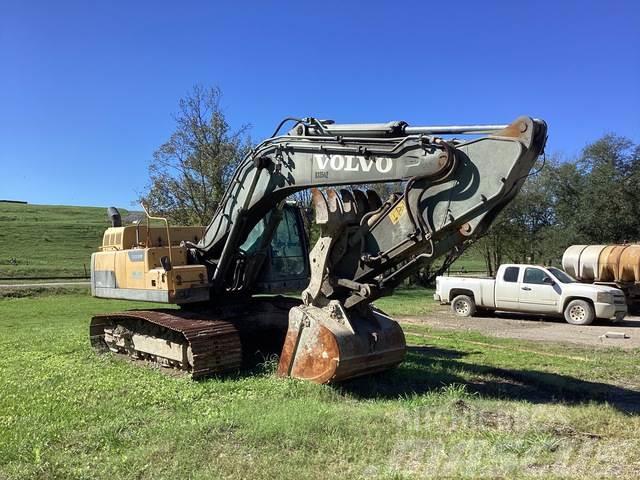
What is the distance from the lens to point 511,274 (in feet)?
62.6

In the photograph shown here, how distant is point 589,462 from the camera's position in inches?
201

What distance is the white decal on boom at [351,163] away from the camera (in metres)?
7.06

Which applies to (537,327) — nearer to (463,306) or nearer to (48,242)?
(463,306)

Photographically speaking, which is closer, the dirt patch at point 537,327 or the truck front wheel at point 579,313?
the dirt patch at point 537,327

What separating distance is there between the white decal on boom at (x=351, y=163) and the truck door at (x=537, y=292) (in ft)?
42.3

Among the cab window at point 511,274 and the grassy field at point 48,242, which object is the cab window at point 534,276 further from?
the grassy field at point 48,242

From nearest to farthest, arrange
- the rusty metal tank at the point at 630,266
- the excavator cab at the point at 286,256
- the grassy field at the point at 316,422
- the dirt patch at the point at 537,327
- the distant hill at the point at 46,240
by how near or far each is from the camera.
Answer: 1. the grassy field at the point at 316,422
2. the excavator cab at the point at 286,256
3. the dirt patch at the point at 537,327
4. the rusty metal tank at the point at 630,266
5. the distant hill at the point at 46,240

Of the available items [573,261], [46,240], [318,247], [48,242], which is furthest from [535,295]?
[46,240]

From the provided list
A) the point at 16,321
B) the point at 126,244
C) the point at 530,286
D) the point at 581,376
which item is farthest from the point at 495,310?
the point at 16,321

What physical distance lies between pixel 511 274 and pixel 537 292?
3.37 ft

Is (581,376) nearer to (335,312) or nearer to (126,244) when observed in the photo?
(335,312)

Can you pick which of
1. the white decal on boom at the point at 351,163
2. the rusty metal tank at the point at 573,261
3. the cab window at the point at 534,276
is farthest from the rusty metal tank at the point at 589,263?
the white decal on boom at the point at 351,163

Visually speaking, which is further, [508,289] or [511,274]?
[511,274]

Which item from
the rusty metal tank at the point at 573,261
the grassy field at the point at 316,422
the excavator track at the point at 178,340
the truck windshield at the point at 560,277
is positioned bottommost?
the grassy field at the point at 316,422
